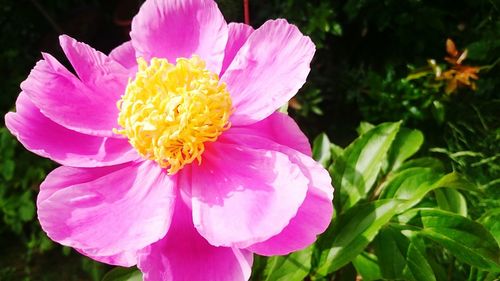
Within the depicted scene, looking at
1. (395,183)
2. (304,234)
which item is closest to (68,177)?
(304,234)

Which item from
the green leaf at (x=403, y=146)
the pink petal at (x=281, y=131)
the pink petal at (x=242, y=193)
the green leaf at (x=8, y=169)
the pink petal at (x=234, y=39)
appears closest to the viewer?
the pink petal at (x=242, y=193)

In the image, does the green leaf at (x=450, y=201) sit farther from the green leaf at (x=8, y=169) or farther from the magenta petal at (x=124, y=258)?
the green leaf at (x=8, y=169)

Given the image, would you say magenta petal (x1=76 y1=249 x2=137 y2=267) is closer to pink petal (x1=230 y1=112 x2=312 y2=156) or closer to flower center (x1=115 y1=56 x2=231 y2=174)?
flower center (x1=115 y1=56 x2=231 y2=174)

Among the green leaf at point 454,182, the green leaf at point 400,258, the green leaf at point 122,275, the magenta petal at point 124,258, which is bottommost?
the green leaf at point 122,275

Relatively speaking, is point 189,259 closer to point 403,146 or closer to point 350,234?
point 350,234

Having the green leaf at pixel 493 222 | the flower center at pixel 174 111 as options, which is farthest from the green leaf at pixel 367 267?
the flower center at pixel 174 111

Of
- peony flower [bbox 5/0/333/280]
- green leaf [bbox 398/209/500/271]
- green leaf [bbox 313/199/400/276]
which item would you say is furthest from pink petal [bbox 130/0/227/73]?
green leaf [bbox 398/209/500/271]

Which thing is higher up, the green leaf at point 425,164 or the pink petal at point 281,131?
the pink petal at point 281,131
